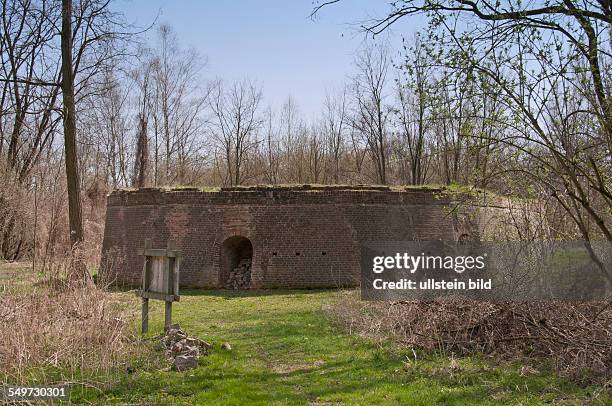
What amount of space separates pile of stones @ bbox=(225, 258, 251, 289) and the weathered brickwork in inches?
15.5

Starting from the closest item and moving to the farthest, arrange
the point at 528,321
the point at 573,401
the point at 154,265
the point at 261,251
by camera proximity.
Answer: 1. the point at 573,401
2. the point at 528,321
3. the point at 154,265
4. the point at 261,251

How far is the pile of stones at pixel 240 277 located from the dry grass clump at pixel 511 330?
361 inches

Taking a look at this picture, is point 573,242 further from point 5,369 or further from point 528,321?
point 5,369

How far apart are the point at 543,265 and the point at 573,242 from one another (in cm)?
70

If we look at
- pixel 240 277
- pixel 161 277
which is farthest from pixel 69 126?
pixel 161 277

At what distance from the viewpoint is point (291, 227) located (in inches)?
698

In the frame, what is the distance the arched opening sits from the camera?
18.0 meters

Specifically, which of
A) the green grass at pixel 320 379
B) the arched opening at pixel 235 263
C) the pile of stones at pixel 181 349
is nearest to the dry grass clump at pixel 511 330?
the green grass at pixel 320 379

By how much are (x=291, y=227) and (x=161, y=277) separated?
877 centimetres

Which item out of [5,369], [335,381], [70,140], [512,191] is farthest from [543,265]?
[70,140]

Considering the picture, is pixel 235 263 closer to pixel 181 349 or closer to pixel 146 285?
pixel 146 285

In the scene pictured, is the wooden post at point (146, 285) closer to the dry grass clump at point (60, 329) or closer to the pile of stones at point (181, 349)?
the dry grass clump at point (60, 329)

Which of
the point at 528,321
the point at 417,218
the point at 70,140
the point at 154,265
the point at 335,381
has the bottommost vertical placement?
the point at 335,381

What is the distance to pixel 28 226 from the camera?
85.7 feet
